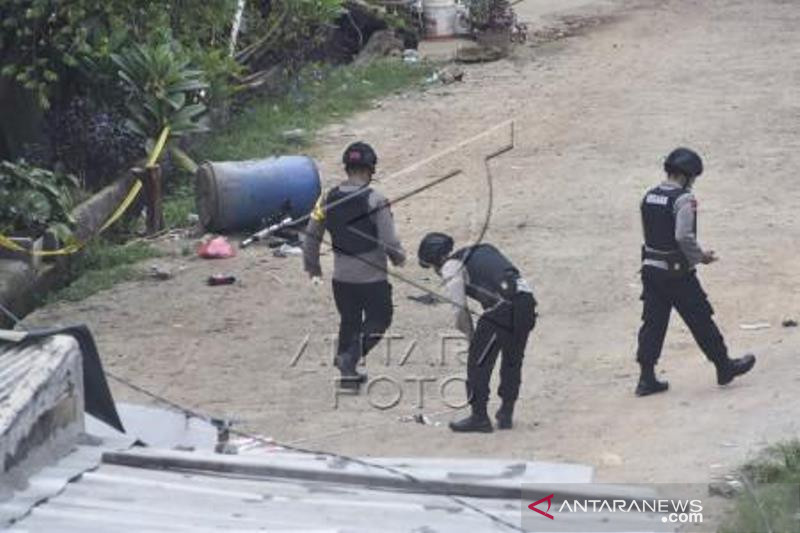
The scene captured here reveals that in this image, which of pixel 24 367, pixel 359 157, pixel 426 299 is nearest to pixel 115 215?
pixel 426 299

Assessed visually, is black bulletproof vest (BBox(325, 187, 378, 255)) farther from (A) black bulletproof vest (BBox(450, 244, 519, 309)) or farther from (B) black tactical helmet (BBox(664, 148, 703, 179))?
(B) black tactical helmet (BBox(664, 148, 703, 179))

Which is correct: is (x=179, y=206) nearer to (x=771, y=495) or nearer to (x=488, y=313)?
(x=488, y=313)

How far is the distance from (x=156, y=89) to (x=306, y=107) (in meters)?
3.85

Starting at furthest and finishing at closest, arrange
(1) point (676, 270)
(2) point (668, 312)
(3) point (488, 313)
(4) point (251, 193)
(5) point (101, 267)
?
(4) point (251, 193)
(5) point (101, 267)
(2) point (668, 312)
(1) point (676, 270)
(3) point (488, 313)

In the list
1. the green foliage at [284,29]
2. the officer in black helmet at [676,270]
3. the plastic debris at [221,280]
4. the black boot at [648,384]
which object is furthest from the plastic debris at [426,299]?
the green foliage at [284,29]

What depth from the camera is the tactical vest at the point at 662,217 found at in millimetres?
9805

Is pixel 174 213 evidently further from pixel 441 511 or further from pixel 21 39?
pixel 441 511

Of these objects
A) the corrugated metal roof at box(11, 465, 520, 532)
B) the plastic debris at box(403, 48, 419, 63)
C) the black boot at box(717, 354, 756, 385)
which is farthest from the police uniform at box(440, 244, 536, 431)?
the plastic debris at box(403, 48, 419, 63)

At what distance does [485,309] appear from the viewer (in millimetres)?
9477

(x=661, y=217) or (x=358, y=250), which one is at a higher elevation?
(x=661, y=217)

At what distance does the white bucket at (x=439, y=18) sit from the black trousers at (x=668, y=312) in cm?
1292

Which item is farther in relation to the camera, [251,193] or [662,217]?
[251,193]

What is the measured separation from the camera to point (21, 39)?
13742mm

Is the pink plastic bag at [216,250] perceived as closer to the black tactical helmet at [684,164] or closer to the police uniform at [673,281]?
the police uniform at [673,281]
